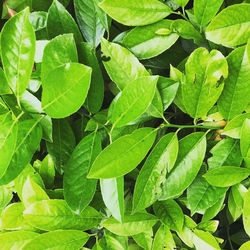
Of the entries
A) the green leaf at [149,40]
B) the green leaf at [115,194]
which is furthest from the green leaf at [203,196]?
the green leaf at [149,40]

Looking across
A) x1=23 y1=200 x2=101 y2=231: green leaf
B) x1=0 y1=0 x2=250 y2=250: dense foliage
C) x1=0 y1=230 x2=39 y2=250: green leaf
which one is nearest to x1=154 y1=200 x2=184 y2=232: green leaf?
x1=0 y1=0 x2=250 y2=250: dense foliage

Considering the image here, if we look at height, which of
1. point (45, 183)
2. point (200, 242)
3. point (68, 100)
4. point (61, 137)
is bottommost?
point (200, 242)

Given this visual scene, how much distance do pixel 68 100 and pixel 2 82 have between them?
12 centimetres

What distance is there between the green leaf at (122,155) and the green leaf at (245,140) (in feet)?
0.44

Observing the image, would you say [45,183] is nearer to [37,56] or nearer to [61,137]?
[61,137]

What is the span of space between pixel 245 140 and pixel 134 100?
172 mm

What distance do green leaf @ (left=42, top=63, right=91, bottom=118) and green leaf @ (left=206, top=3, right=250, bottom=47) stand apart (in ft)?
0.64

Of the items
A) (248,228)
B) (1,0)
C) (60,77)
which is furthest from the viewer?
(1,0)

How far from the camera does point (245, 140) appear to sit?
2.07ft

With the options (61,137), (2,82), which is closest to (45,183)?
(61,137)

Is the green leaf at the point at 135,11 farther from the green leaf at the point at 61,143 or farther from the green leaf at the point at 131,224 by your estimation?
the green leaf at the point at 131,224

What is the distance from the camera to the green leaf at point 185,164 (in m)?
0.67

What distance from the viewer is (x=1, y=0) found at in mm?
805

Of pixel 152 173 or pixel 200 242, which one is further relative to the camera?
pixel 200 242
